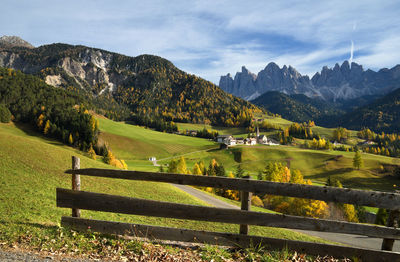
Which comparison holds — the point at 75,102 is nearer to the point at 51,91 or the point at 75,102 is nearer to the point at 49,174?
the point at 51,91

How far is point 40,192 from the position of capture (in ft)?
50.5

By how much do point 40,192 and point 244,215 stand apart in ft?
48.5

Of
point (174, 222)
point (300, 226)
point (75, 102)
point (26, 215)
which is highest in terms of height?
point (75, 102)

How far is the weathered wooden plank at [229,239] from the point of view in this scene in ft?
24.0

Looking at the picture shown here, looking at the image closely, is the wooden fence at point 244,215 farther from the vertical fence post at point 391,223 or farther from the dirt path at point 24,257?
the dirt path at point 24,257

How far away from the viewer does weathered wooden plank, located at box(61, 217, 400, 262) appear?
7.31 m

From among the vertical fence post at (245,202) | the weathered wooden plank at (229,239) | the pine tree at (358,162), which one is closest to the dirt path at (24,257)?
the weathered wooden plank at (229,239)

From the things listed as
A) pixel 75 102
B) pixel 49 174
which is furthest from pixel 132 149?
pixel 49 174

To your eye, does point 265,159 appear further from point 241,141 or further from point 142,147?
point 142,147

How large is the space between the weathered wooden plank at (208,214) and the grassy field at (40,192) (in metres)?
1.51

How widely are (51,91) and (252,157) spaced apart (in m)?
136

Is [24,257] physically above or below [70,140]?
above

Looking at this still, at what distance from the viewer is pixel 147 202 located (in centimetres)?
793

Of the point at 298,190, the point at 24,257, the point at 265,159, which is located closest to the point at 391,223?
the point at 298,190
